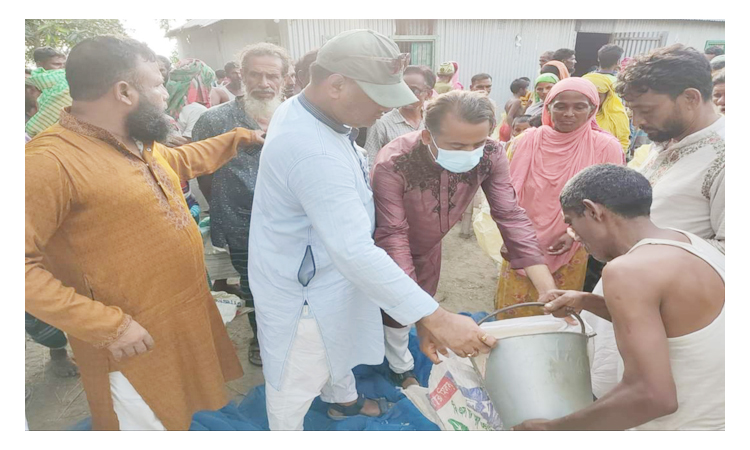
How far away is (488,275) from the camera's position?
4246 mm

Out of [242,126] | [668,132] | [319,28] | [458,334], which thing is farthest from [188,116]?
[668,132]

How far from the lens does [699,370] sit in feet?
4.49

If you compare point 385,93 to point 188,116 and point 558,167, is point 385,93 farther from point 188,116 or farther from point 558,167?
point 188,116

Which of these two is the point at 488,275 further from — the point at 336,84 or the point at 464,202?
the point at 336,84

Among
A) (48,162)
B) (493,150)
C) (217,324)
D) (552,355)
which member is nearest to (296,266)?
(217,324)

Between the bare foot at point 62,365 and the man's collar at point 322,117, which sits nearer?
the man's collar at point 322,117

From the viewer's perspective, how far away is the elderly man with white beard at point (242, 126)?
8.30ft

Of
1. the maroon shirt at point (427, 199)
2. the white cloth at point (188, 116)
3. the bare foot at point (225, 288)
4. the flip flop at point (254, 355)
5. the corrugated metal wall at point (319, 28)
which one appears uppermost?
the corrugated metal wall at point (319, 28)

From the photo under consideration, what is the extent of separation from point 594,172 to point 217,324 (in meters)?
1.77

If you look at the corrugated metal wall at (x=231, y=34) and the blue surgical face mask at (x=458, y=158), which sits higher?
the corrugated metal wall at (x=231, y=34)

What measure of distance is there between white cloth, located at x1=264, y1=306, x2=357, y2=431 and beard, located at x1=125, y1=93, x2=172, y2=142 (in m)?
0.91

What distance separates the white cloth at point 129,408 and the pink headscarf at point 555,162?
2408mm

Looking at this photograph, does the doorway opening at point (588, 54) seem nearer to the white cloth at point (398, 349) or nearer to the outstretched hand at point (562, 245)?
the outstretched hand at point (562, 245)

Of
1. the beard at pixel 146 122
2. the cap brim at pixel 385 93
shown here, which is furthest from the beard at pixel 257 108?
the cap brim at pixel 385 93
